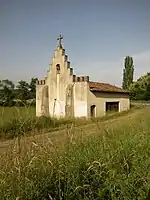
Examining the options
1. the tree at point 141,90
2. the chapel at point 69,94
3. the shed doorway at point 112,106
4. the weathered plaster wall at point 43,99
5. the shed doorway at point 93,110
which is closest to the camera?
the chapel at point 69,94

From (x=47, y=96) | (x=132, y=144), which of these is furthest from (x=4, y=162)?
(x=47, y=96)

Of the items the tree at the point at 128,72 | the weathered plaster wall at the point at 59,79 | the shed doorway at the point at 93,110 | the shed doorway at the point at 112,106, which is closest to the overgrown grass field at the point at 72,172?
the shed doorway at the point at 93,110

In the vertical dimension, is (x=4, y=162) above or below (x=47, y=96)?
below

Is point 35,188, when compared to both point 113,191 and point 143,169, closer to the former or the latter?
point 113,191

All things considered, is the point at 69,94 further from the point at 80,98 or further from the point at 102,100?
the point at 102,100

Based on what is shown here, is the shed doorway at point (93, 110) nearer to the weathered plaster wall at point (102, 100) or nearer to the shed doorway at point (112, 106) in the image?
the weathered plaster wall at point (102, 100)

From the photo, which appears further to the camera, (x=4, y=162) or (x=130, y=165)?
(x=130, y=165)

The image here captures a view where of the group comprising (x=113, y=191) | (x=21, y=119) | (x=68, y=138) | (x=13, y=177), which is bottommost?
(x=113, y=191)

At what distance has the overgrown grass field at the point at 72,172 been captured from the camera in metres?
3.35

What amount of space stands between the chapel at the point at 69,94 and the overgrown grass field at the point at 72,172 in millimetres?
24088

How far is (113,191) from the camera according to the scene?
3.56 meters

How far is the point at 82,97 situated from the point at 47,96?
4.89 metres

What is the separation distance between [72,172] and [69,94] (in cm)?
2672

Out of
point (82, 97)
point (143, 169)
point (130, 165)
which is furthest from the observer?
point (82, 97)
